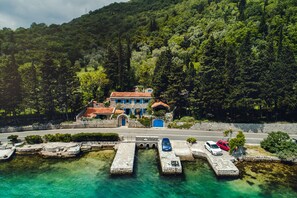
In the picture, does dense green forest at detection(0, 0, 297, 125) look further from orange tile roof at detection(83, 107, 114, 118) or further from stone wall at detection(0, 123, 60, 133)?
stone wall at detection(0, 123, 60, 133)

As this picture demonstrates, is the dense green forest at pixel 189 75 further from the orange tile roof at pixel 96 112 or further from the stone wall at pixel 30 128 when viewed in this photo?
the stone wall at pixel 30 128

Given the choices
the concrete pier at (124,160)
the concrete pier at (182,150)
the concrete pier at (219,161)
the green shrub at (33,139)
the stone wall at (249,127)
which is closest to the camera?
the concrete pier at (219,161)

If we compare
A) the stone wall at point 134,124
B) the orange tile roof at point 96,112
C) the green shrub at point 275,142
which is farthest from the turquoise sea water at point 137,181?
the orange tile roof at point 96,112

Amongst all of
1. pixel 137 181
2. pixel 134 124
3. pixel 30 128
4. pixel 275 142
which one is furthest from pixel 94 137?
pixel 275 142

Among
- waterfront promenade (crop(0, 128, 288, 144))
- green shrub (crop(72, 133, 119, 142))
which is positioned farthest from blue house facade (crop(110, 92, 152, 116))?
green shrub (crop(72, 133, 119, 142))

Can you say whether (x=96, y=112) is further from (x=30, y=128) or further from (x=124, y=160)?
(x=124, y=160)

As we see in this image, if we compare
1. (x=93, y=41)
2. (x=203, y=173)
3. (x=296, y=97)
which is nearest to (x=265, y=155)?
(x=203, y=173)

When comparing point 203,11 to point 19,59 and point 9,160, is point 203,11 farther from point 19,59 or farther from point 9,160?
point 9,160
